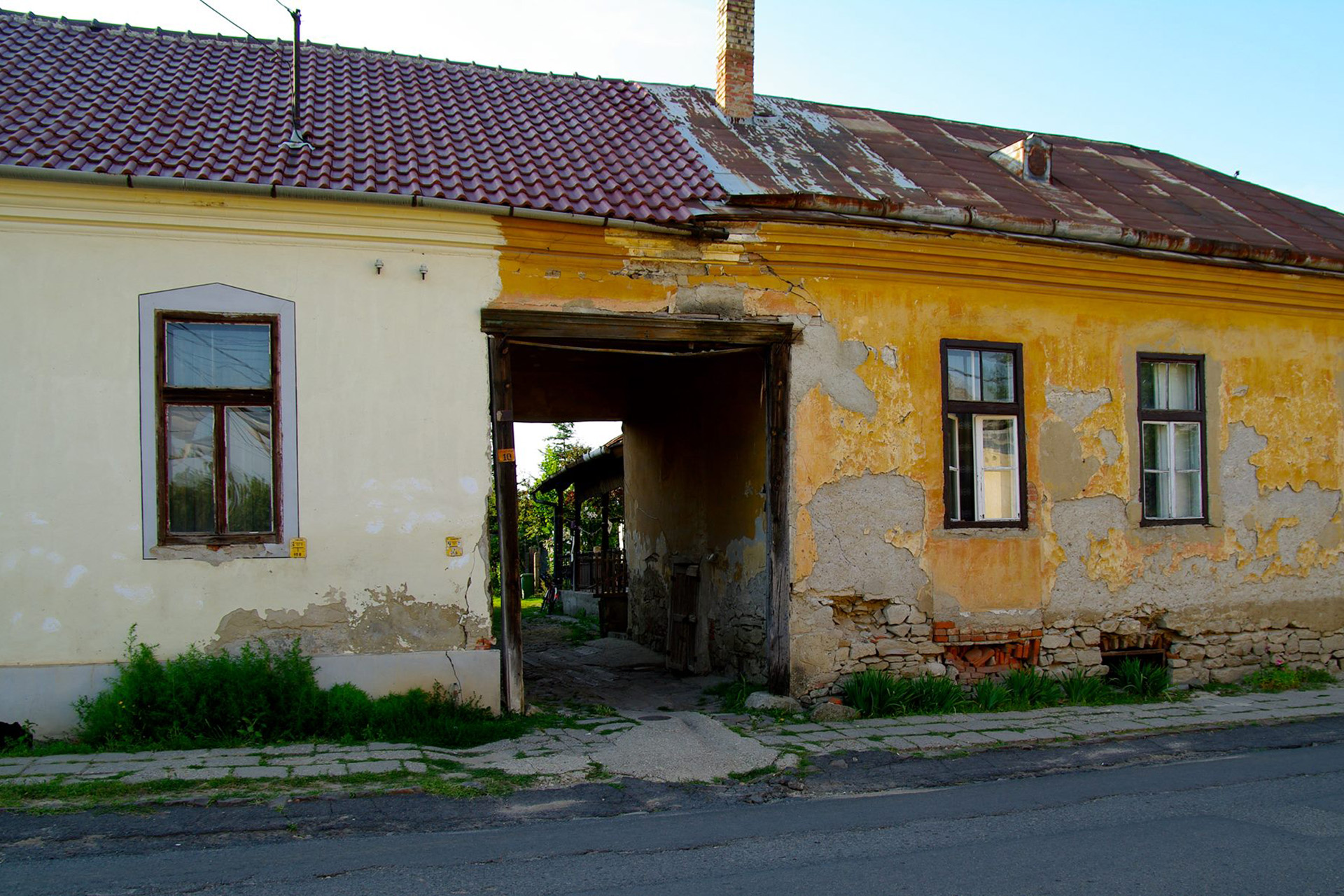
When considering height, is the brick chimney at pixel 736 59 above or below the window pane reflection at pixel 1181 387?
above

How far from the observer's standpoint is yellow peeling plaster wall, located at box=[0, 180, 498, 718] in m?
6.99

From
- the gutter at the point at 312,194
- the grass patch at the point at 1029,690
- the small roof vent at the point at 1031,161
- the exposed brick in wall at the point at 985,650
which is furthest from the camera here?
the small roof vent at the point at 1031,161

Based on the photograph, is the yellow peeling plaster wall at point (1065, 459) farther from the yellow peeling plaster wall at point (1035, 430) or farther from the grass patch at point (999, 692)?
the grass patch at point (999, 692)

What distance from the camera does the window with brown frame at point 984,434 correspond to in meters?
9.28

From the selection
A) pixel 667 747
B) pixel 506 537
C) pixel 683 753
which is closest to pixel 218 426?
pixel 506 537

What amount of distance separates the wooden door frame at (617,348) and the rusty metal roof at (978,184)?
1114mm

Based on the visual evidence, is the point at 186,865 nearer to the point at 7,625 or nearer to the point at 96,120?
the point at 7,625

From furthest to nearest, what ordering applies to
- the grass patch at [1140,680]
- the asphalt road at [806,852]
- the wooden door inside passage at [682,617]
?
the wooden door inside passage at [682,617]
the grass patch at [1140,680]
the asphalt road at [806,852]

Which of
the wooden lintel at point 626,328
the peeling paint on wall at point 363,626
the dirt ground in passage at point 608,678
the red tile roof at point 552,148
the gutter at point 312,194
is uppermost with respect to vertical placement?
the red tile roof at point 552,148

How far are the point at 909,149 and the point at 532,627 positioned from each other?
1061 centimetres

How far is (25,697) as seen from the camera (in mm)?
6844

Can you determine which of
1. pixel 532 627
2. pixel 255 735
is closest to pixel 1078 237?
pixel 255 735

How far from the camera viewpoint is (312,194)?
7.36 meters

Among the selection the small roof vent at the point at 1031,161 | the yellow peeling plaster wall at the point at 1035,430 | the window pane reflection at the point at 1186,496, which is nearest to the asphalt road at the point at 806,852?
the yellow peeling plaster wall at the point at 1035,430
